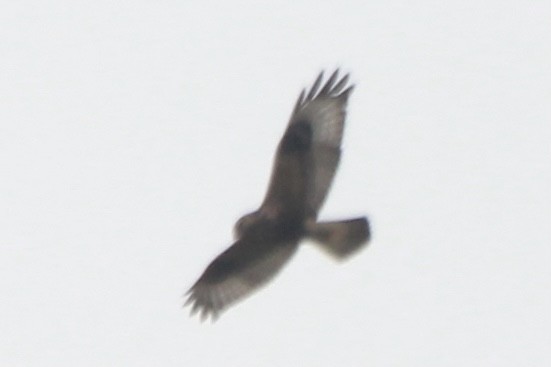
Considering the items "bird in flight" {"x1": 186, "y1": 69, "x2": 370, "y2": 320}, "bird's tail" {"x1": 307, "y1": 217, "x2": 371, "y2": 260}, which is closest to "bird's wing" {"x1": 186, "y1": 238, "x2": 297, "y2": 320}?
"bird in flight" {"x1": 186, "y1": 69, "x2": 370, "y2": 320}

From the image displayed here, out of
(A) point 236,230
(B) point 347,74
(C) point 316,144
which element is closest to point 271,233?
(A) point 236,230

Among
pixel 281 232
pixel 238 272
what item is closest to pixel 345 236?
pixel 281 232

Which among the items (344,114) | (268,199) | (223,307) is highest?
(344,114)

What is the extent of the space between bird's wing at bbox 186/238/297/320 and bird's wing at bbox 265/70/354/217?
0.32m

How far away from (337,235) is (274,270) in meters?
0.49

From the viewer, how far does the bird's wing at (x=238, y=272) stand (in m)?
8.66

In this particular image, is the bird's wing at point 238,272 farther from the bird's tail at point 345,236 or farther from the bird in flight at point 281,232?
the bird's tail at point 345,236

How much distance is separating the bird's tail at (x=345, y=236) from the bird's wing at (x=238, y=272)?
0.24 meters

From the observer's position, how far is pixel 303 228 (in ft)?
28.6

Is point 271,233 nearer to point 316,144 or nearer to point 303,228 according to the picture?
point 303,228

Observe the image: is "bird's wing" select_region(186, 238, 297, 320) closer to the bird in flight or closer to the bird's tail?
the bird in flight

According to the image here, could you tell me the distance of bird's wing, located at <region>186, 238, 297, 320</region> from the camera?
8.66 metres

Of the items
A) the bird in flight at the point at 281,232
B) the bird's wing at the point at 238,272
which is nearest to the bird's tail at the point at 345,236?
the bird in flight at the point at 281,232

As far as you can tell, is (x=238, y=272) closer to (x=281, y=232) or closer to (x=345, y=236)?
(x=281, y=232)
